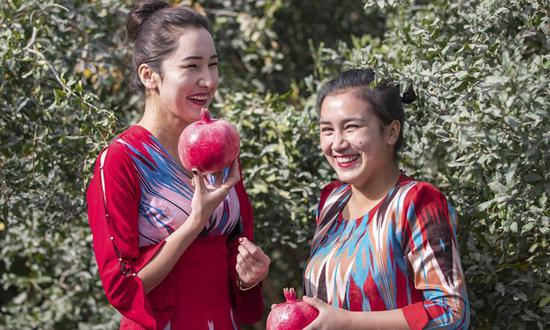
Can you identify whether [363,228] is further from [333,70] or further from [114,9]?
[114,9]

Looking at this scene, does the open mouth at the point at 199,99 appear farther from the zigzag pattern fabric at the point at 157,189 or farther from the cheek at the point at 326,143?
the cheek at the point at 326,143

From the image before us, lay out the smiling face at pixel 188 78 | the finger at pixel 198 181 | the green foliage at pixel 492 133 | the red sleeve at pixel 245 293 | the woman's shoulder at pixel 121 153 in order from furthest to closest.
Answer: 1. the red sleeve at pixel 245 293
2. the smiling face at pixel 188 78
3. the woman's shoulder at pixel 121 153
4. the finger at pixel 198 181
5. the green foliage at pixel 492 133

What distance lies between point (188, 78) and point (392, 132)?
72 centimetres

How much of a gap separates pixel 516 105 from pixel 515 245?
3.59 ft

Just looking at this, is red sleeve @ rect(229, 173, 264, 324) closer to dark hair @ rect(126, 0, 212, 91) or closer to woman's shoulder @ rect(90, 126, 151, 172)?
woman's shoulder @ rect(90, 126, 151, 172)

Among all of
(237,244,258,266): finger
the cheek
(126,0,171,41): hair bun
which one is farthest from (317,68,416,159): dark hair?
(126,0,171,41): hair bun

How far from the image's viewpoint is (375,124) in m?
2.89

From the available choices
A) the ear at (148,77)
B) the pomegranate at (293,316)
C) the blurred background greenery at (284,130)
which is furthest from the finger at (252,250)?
the blurred background greenery at (284,130)

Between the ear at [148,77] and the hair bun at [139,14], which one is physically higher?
the hair bun at [139,14]

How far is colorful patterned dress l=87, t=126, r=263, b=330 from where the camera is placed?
277 centimetres

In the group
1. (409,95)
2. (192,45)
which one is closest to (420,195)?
(409,95)

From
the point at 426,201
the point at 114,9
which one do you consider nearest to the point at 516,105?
the point at 426,201

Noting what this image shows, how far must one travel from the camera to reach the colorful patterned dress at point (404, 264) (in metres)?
2.64

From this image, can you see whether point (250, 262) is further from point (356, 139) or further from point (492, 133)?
point (492, 133)
